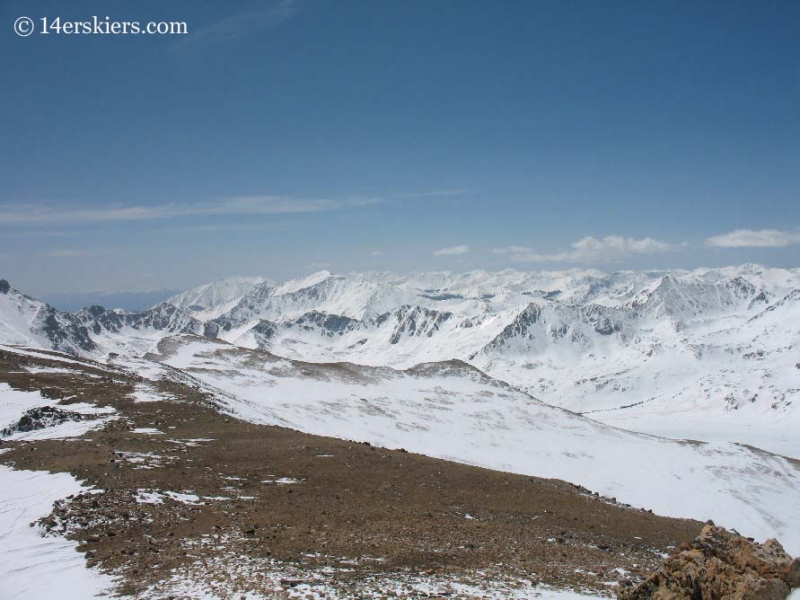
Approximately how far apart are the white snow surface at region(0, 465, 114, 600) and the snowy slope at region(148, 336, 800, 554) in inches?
1182

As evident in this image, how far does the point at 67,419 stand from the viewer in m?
33.4

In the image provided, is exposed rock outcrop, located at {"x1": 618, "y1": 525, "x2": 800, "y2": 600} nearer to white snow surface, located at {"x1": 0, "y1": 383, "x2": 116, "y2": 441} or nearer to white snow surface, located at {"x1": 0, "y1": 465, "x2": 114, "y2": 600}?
white snow surface, located at {"x1": 0, "y1": 465, "x2": 114, "y2": 600}

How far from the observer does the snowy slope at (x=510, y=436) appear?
65750mm

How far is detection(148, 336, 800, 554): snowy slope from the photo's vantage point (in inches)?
2589

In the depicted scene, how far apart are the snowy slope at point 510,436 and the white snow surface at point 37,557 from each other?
30.0m

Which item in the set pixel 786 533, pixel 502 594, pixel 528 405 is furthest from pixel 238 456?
pixel 528 405

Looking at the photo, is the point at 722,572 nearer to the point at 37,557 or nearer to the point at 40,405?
the point at 37,557

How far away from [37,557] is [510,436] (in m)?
75.4

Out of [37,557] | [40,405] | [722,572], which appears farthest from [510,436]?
[37,557]

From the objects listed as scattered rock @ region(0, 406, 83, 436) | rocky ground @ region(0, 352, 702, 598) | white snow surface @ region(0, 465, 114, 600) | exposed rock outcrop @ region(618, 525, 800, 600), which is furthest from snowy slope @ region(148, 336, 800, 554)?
exposed rock outcrop @ region(618, 525, 800, 600)

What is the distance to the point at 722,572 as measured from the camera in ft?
35.1

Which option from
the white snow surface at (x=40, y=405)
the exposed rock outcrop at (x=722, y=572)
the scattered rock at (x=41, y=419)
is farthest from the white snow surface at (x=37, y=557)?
the exposed rock outcrop at (x=722, y=572)

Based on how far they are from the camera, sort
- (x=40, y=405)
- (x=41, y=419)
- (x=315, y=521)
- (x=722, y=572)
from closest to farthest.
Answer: (x=722, y=572) → (x=315, y=521) → (x=41, y=419) → (x=40, y=405)

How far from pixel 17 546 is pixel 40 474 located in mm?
7606
